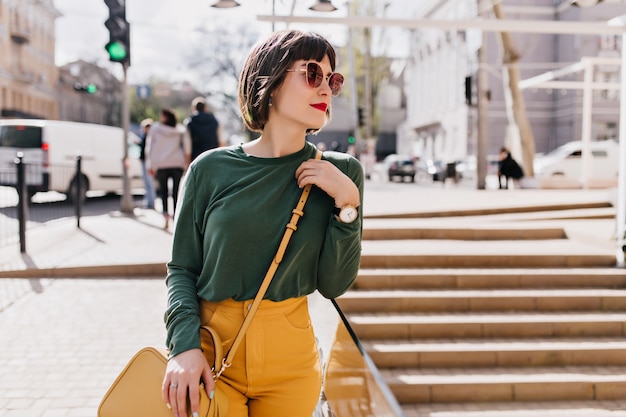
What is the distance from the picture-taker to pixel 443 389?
4824mm

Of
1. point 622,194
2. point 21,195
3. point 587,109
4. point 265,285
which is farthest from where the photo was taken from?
point 587,109

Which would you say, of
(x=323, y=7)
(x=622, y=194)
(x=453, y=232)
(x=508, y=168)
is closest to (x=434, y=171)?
(x=508, y=168)

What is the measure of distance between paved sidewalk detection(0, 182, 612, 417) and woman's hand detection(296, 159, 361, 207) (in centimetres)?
280

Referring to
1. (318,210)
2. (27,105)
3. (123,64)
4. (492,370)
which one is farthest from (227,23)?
(318,210)

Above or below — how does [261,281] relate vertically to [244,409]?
above

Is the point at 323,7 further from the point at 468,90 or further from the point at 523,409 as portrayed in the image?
the point at 468,90

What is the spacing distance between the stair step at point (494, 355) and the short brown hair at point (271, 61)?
367 cm

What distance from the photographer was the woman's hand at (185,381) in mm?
1526

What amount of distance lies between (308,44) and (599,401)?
4.25 m

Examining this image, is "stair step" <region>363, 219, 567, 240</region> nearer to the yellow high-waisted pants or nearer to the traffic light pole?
the yellow high-waisted pants

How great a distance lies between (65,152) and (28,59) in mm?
40531

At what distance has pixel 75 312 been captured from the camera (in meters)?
5.98

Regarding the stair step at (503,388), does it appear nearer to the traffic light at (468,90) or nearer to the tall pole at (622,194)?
the tall pole at (622,194)

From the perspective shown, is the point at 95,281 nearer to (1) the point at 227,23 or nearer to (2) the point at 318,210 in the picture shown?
(2) the point at 318,210
